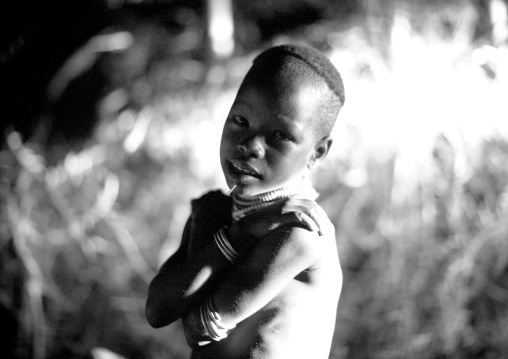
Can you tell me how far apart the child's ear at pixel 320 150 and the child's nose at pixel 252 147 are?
82mm

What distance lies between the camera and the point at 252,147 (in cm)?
51

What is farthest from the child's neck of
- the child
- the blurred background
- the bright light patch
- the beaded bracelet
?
the bright light patch

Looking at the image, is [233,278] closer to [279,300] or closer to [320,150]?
[279,300]

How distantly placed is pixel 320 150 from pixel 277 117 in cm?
9

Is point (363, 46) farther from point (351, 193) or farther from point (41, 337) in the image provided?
point (41, 337)

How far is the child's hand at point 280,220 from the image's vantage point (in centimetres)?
51

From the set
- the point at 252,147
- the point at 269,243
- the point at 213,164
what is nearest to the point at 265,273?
the point at 269,243

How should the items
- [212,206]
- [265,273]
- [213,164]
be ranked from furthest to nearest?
[213,164] → [212,206] → [265,273]

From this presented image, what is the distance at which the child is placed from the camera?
0.51 meters

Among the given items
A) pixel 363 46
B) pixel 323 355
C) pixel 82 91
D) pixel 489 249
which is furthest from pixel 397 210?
pixel 82 91

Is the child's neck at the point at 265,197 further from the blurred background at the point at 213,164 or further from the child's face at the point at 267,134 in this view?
the blurred background at the point at 213,164

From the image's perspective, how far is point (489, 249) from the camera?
1.22 m

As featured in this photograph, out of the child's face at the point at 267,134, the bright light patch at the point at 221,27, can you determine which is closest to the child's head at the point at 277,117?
the child's face at the point at 267,134

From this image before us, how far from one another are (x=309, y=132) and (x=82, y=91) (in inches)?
41.6
